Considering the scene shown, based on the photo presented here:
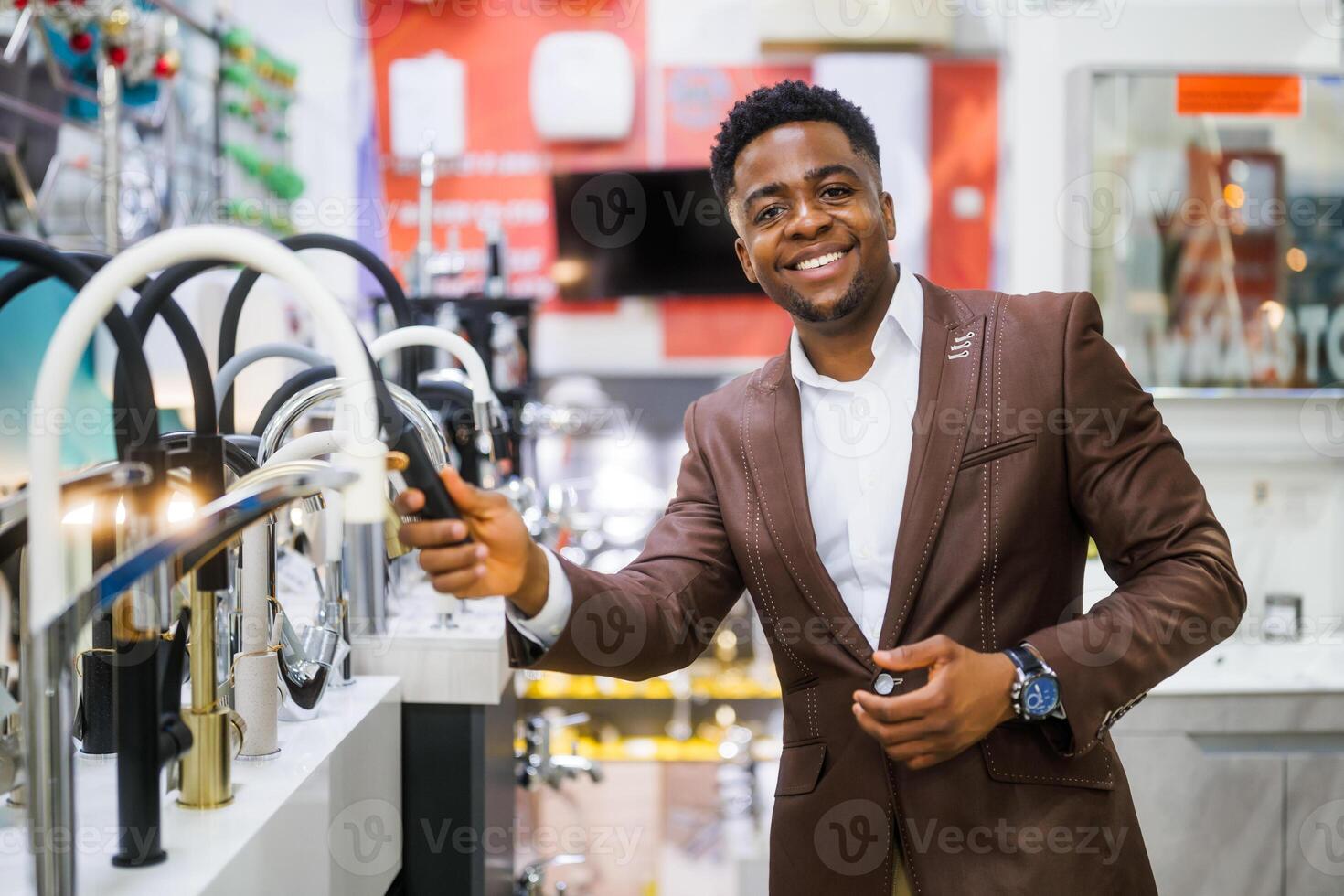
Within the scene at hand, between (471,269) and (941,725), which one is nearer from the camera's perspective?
(941,725)

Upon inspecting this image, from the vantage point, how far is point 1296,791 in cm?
246

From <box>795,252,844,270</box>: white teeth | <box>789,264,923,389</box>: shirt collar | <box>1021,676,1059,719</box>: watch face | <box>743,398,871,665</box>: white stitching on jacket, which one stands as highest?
<box>795,252,844,270</box>: white teeth

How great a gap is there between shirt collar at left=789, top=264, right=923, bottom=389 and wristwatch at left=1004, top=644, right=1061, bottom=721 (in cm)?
48

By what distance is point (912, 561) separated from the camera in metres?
1.25

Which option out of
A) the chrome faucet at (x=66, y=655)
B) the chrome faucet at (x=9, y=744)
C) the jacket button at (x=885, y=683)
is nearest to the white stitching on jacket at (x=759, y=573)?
the jacket button at (x=885, y=683)

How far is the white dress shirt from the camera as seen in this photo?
1331 mm

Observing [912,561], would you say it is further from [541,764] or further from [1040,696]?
[541,764]

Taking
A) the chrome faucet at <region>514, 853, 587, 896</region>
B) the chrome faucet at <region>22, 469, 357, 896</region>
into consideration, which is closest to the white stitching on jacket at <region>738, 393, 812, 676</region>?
the chrome faucet at <region>22, 469, 357, 896</region>

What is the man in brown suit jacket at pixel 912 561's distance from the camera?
1143 mm

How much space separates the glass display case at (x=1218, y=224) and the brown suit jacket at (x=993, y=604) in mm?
Result: 1649

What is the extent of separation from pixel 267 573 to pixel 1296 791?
2.40 m

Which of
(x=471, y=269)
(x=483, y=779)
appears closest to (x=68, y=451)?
(x=483, y=779)

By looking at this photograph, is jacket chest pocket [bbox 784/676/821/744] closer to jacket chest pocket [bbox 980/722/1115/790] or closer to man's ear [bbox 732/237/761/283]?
jacket chest pocket [bbox 980/722/1115/790]

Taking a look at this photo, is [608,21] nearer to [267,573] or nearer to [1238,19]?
[1238,19]
